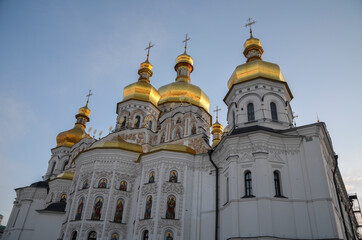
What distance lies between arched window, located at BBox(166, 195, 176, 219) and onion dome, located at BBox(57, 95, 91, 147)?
15810mm

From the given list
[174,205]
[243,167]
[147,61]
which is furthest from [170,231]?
[147,61]

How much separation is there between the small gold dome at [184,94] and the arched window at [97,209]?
35.2ft

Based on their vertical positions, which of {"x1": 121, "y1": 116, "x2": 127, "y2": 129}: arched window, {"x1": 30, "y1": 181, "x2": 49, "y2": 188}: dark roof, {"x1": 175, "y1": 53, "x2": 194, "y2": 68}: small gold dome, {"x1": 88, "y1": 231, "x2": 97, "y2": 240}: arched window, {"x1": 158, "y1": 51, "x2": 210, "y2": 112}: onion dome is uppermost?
{"x1": 175, "y1": 53, "x2": 194, "y2": 68}: small gold dome

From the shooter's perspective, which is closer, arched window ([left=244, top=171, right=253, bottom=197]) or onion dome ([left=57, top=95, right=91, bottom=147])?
arched window ([left=244, top=171, right=253, bottom=197])

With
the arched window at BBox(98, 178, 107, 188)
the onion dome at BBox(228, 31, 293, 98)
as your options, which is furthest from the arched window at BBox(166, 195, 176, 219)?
the onion dome at BBox(228, 31, 293, 98)

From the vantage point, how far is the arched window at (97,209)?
14.7 meters

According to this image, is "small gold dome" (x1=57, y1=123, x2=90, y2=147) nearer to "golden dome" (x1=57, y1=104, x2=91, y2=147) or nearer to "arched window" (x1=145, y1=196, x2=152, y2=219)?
"golden dome" (x1=57, y1=104, x2=91, y2=147)

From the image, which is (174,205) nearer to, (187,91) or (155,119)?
(155,119)

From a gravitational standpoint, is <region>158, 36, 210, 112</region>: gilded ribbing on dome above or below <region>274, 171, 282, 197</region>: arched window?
above

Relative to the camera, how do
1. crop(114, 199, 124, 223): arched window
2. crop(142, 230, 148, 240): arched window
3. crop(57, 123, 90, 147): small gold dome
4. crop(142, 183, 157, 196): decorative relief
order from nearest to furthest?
crop(142, 230, 148, 240): arched window
crop(142, 183, 157, 196): decorative relief
crop(114, 199, 124, 223): arched window
crop(57, 123, 90, 147): small gold dome

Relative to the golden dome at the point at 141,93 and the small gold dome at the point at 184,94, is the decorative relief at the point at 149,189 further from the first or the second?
the small gold dome at the point at 184,94

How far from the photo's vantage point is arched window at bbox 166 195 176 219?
13.8m

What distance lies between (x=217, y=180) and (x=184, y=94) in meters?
10.7

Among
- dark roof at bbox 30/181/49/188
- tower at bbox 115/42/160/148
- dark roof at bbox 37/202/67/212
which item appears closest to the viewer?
dark roof at bbox 37/202/67/212
